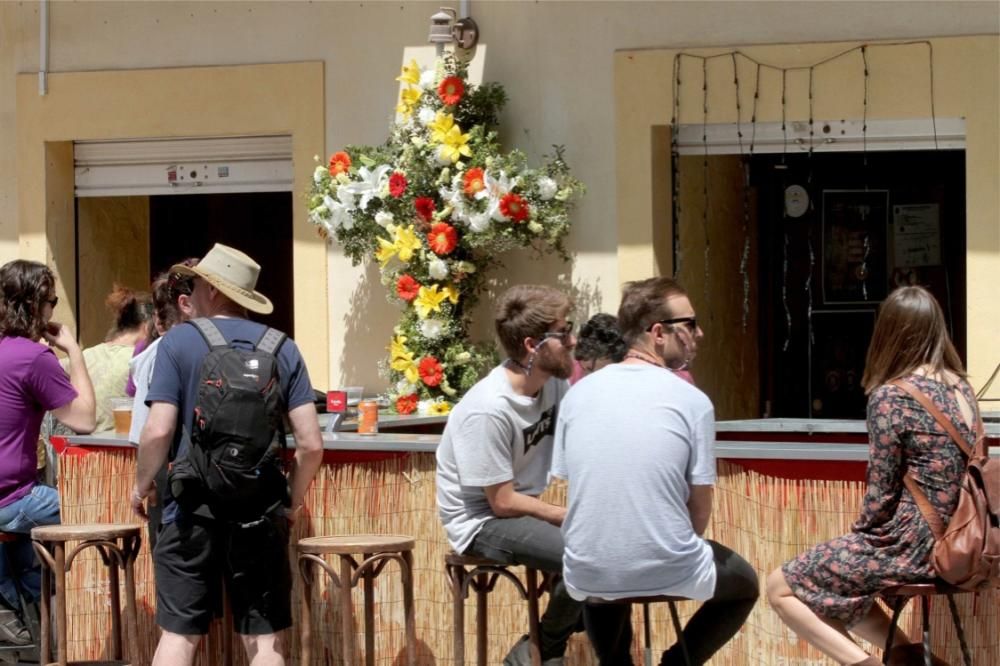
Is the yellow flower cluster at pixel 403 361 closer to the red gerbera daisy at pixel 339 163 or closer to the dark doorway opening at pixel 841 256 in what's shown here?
the red gerbera daisy at pixel 339 163

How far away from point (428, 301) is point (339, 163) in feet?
2.67

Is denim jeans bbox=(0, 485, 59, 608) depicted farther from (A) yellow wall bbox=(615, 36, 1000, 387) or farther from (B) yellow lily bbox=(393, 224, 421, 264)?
(A) yellow wall bbox=(615, 36, 1000, 387)

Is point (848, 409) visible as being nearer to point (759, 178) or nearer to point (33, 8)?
point (759, 178)

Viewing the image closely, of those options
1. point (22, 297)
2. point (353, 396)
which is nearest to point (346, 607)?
point (22, 297)

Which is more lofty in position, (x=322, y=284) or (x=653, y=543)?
(x=322, y=284)

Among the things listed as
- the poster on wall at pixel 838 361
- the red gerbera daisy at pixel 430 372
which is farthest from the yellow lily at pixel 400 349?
the poster on wall at pixel 838 361

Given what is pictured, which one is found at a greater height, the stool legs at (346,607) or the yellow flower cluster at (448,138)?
the yellow flower cluster at (448,138)

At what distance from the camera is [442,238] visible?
26.8 ft

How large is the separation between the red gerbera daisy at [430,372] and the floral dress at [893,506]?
3.38 metres

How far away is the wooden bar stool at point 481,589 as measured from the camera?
17.9 ft

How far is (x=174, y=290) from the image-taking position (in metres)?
6.48

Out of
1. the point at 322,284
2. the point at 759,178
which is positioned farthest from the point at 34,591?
the point at 759,178

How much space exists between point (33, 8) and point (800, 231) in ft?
14.8

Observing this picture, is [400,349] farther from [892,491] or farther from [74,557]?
[892,491]
